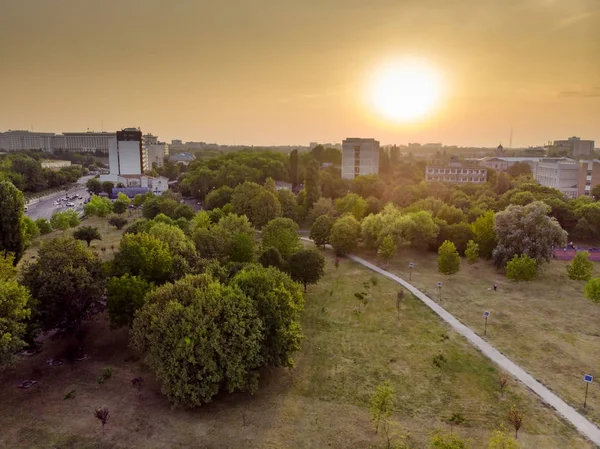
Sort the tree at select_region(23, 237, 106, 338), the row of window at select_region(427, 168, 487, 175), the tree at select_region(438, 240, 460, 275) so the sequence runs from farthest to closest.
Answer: the row of window at select_region(427, 168, 487, 175) → the tree at select_region(438, 240, 460, 275) → the tree at select_region(23, 237, 106, 338)

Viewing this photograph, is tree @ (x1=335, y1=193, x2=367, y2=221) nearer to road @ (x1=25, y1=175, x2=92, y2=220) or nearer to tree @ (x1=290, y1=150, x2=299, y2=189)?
tree @ (x1=290, y1=150, x2=299, y2=189)

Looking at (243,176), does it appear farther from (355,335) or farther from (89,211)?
(355,335)

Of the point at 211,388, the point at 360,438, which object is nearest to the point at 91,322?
the point at 211,388

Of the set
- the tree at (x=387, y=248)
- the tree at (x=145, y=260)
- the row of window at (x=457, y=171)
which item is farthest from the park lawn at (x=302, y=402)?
the row of window at (x=457, y=171)

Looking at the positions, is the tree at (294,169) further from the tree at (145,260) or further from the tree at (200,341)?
the tree at (200,341)

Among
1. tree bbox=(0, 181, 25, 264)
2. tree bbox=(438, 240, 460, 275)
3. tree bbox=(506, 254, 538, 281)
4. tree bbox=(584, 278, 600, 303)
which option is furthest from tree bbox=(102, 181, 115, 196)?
tree bbox=(584, 278, 600, 303)

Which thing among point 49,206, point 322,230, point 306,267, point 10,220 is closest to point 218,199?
point 322,230

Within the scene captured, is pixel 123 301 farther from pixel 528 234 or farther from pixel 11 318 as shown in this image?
pixel 528 234
